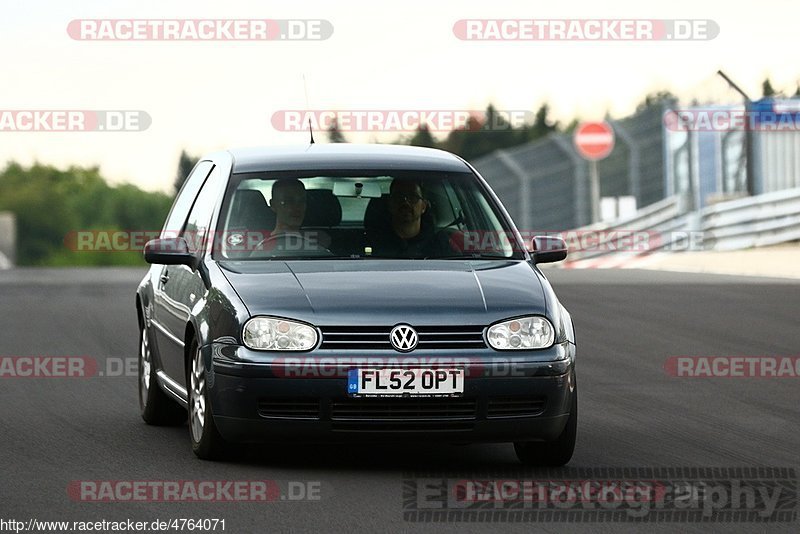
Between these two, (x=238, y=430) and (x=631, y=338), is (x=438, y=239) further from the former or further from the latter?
(x=631, y=338)

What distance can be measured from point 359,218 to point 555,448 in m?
1.69

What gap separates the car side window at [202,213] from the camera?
970 cm

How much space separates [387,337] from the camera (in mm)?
8320

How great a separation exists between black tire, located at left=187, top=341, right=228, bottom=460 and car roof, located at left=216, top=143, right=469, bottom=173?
4.08 feet

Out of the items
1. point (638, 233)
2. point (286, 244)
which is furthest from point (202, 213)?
point (638, 233)

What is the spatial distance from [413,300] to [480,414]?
23.8 inches

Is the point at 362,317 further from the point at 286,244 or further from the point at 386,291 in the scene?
the point at 286,244

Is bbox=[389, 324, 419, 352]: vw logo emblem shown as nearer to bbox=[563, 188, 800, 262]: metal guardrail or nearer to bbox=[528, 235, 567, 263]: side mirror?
bbox=[528, 235, 567, 263]: side mirror

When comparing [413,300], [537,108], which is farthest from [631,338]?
[537,108]

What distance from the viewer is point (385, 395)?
27.3 ft

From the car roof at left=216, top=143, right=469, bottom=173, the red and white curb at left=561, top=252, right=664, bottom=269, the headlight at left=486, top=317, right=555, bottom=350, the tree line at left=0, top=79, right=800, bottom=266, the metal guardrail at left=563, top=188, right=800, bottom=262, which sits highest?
the car roof at left=216, top=143, right=469, bottom=173

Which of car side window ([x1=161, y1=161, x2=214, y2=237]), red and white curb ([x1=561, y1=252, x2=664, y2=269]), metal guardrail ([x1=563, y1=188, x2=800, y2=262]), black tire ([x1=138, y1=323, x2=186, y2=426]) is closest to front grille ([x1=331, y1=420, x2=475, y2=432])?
black tire ([x1=138, y1=323, x2=186, y2=426])

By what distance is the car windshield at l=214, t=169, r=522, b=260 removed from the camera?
941cm

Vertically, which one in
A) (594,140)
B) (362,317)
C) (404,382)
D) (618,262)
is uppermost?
(362,317)
